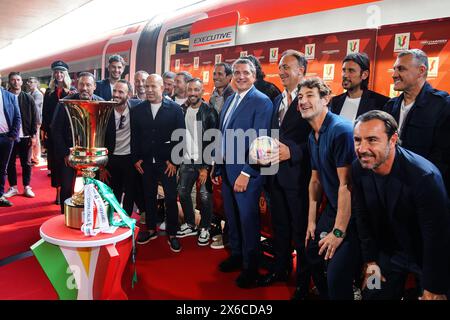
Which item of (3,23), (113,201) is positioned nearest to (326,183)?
(113,201)

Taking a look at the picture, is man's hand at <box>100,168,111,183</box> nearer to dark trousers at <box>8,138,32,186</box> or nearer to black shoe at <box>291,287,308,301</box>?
black shoe at <box>291,287,308,301</box>

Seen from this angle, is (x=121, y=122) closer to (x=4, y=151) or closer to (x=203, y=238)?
(x=203, y=238)

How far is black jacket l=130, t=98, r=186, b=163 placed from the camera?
10.1 ft

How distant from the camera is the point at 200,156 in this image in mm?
3295

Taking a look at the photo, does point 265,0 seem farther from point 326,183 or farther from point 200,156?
point 326,183

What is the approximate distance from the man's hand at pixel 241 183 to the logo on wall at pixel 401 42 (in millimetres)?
1276

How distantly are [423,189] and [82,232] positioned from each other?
1.66 metres

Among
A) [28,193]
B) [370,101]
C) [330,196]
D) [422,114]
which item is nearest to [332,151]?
[330,196]

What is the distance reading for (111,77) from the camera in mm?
3863

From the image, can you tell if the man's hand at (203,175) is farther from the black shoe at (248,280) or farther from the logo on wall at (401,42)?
the logo on wall at (401,42)

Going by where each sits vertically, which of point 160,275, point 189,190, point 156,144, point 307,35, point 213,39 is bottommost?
point 160,275

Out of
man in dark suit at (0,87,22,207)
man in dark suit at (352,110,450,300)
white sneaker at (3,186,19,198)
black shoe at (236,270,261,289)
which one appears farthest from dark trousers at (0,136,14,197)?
man in dark suit at (352,110,450,300)

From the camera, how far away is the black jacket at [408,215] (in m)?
1.42

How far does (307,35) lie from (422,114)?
1.26 metres
